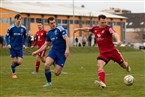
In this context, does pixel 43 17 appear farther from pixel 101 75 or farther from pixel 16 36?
pixel 101 75

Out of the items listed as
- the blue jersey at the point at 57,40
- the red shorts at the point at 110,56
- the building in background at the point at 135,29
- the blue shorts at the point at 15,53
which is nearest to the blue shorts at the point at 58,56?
the blue jersey at the point at 57,40

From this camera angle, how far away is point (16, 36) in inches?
666

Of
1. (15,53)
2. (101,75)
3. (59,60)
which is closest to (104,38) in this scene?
(101,75)

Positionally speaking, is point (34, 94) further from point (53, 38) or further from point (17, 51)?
point (17, 51)

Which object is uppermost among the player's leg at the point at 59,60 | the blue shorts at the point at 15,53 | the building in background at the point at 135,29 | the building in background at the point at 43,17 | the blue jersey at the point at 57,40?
the blue jersey at the point at 57,40

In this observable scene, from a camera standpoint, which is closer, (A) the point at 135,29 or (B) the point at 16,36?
(B) the point at 16,36

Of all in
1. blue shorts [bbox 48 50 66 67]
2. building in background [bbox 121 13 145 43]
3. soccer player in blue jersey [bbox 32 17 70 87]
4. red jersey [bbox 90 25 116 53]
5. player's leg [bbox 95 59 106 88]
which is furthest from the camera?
building in background [bbox 121 13 145 43]

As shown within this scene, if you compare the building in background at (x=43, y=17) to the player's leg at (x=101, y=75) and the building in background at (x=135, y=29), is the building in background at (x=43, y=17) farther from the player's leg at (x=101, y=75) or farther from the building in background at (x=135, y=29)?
the player's leg at (x=101, y=75)

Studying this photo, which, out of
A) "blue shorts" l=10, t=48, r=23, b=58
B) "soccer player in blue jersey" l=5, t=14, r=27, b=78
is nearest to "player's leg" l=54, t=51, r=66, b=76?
"soccer player in blue jersey" l=5, t=14, r=27, b=78

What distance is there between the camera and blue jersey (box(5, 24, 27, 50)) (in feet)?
55.2

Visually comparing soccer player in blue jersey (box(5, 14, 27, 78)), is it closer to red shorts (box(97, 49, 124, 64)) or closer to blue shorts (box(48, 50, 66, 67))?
blue shorts (box(48, 50, 66, 67))

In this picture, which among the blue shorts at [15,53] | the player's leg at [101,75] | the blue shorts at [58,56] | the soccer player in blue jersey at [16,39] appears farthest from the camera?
the blue shorts at [15,53]

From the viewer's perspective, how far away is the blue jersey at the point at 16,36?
55.2 feet

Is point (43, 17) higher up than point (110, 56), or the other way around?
point (110, 56)
